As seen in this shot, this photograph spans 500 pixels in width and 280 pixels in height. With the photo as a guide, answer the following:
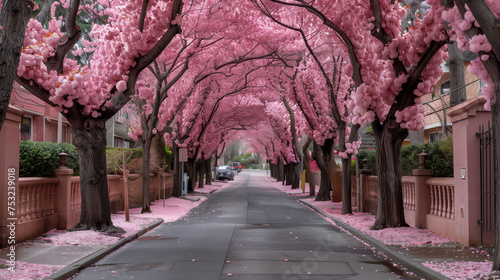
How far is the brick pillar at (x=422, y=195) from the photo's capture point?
48.3ft

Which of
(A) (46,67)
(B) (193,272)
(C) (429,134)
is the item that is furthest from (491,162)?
(C) (429,134)

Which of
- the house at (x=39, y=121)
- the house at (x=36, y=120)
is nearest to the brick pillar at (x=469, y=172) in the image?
the house at (x=39, y=121)

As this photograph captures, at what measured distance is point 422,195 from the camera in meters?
14.7

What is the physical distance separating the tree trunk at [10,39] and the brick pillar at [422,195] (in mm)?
11311

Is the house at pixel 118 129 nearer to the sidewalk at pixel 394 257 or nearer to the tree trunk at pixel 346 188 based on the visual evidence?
the tree trunk at pixel 346 188

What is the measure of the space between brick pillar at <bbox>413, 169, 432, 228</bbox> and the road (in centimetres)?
216

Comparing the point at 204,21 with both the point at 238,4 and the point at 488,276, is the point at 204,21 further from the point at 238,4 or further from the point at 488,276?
the point at 488,276

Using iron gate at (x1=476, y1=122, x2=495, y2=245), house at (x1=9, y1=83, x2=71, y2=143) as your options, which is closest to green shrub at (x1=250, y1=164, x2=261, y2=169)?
house at (x1=9, y1=83, x2=71, y2=143)

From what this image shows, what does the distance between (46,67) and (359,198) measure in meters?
14.2

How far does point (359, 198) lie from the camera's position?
74.2 feet

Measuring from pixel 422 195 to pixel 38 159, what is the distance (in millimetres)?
10322

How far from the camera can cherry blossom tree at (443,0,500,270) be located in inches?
303

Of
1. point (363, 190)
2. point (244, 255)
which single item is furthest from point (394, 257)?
point (363, 190)

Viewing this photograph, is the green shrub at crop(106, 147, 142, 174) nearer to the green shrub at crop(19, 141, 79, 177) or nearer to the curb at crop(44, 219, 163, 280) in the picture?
the green shrub at crop(19, 141, 79, 177)
